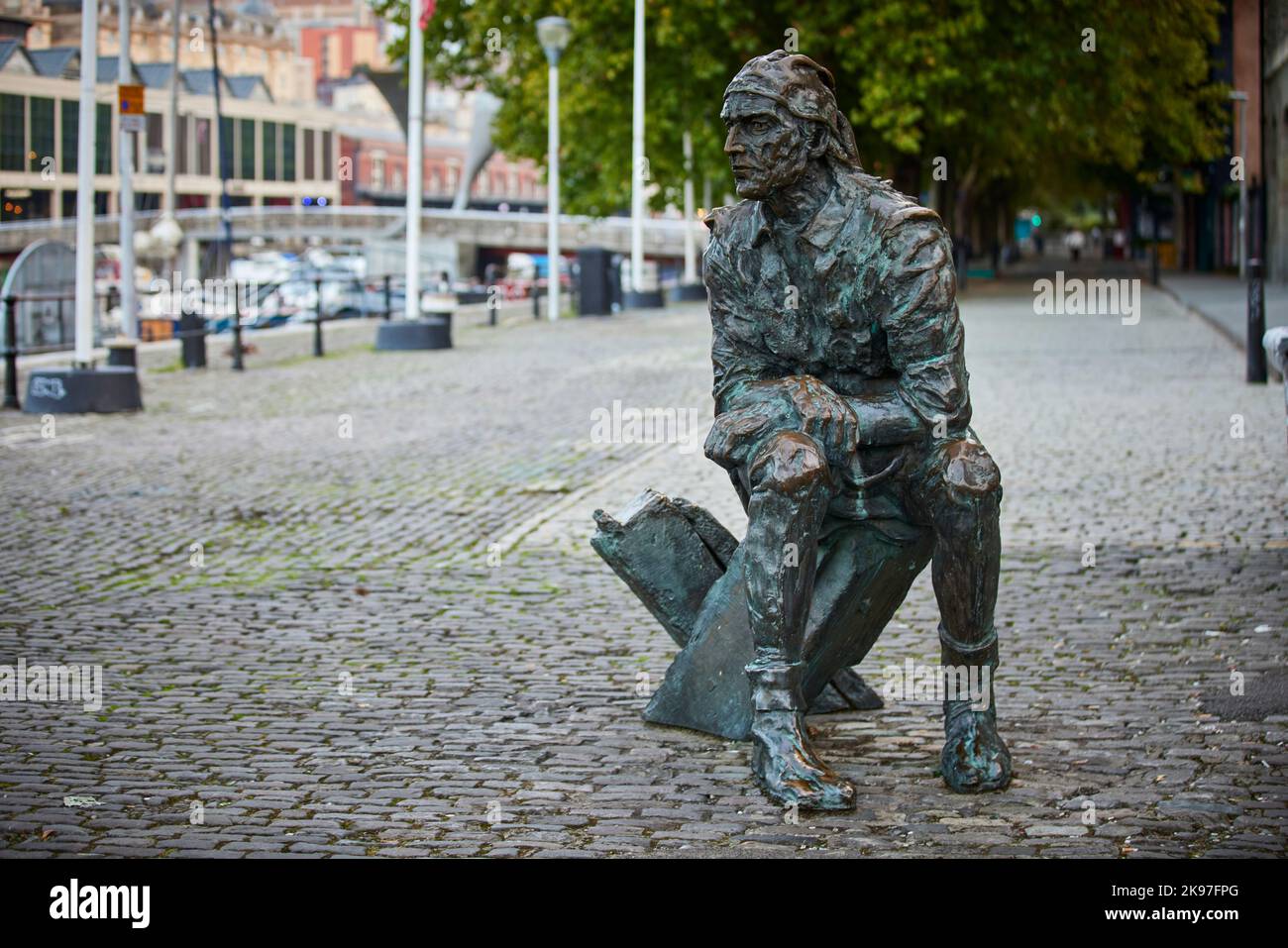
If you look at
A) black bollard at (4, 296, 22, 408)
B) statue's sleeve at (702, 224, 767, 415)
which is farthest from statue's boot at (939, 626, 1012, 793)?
black bollard at (4, 296, 22, 408)

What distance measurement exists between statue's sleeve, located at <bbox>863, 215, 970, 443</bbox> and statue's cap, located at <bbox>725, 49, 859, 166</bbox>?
37cm

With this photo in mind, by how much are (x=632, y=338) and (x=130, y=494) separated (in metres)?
16.7

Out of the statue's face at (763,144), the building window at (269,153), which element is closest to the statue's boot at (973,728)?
the statue's face at (763,144)

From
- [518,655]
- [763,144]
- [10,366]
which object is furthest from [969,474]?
[10,366]

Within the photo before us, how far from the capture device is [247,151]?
101m

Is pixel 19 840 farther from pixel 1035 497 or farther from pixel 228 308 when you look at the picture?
pixel 228 308

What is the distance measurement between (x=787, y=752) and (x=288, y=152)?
10322 cm

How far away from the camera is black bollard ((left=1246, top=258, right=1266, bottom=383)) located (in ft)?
57.9

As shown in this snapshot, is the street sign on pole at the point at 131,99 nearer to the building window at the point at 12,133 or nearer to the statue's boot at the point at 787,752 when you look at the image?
the building window at the point at 12,133

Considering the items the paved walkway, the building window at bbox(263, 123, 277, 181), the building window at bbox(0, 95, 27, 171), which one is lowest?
the paved walkway

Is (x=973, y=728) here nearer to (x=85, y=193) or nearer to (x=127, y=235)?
(x=85, y=193)

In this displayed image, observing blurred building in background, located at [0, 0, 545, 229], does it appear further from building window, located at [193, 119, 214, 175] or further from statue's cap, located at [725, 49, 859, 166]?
statue's cap, located at [725, 49, 859, 166]

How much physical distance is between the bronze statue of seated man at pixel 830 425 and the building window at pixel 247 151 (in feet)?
317

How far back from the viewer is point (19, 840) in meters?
4.54
